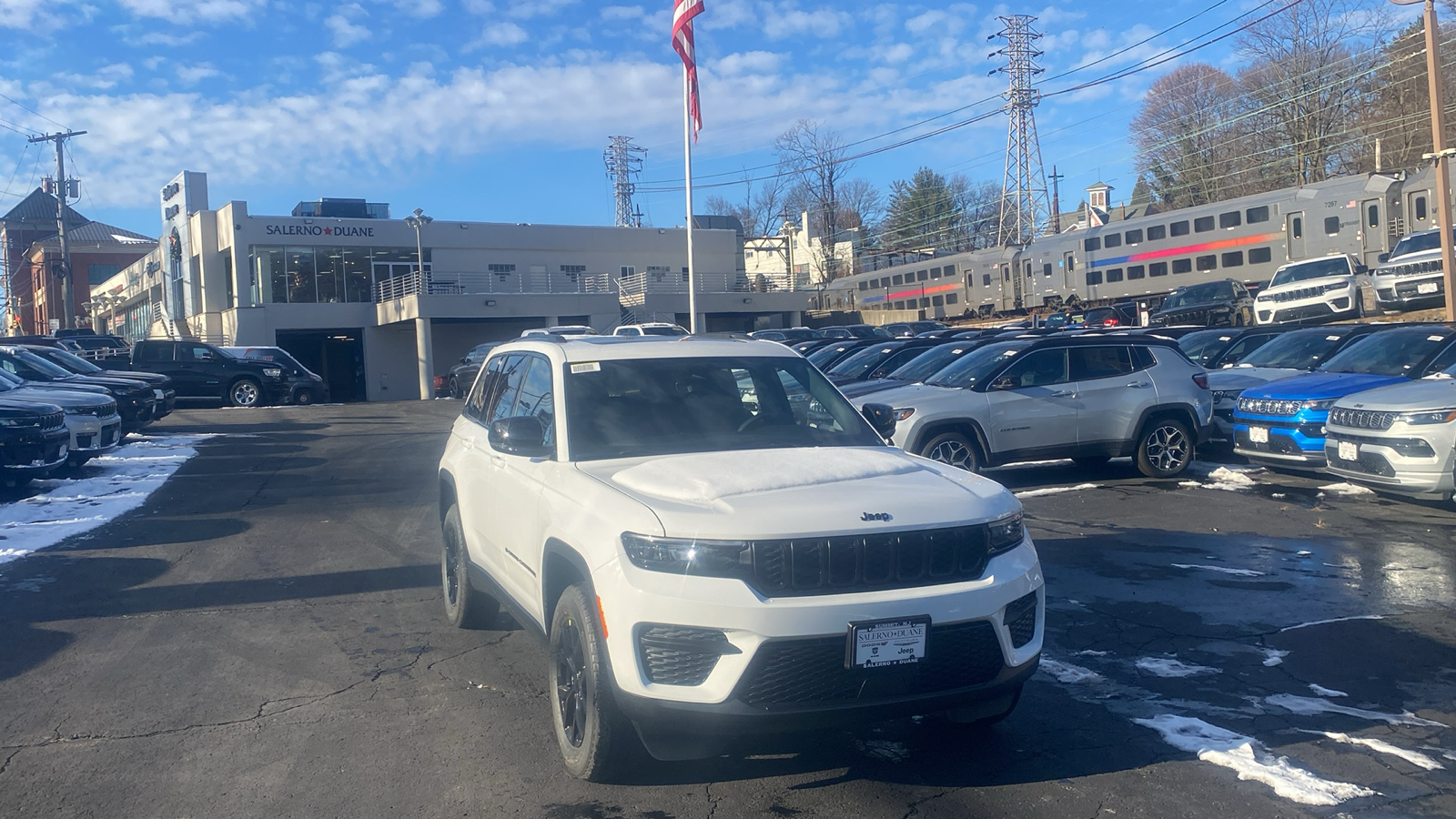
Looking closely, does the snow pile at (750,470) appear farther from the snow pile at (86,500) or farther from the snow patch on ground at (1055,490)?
the snow pile at (86,500)

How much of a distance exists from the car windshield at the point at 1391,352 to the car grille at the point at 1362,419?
2114 mm

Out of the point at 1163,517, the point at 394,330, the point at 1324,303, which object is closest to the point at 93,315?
the point at 394,330

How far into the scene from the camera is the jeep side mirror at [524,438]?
503 cm

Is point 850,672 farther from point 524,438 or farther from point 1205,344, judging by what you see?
point 1205,344

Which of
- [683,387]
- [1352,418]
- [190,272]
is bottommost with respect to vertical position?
[1352,418]

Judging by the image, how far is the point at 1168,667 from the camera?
5.65m

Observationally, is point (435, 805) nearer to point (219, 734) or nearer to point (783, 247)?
point (219, 734)

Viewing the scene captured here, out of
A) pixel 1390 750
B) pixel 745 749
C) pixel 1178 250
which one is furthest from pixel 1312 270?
pixel 745 749

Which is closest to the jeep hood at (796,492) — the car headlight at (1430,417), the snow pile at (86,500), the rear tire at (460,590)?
the rear tire at (460,590)

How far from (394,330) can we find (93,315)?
44649 mm

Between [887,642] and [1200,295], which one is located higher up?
[1200,295]

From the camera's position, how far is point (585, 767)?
421 cm

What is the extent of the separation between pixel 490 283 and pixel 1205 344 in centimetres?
3684

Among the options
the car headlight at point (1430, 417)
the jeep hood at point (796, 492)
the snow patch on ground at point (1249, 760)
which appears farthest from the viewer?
the car headlight at point (1430, 417)
